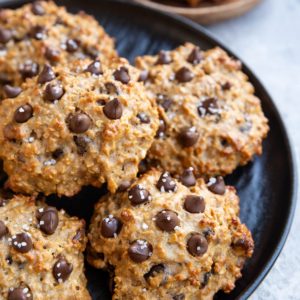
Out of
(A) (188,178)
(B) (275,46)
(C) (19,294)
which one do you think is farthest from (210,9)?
(C) (19,294)

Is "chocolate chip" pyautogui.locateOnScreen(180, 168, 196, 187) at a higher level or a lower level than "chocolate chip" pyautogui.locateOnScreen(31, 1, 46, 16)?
higher

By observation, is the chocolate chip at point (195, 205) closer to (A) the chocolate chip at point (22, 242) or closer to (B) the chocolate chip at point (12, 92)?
(A) the chocolate chip at point (22, 242)

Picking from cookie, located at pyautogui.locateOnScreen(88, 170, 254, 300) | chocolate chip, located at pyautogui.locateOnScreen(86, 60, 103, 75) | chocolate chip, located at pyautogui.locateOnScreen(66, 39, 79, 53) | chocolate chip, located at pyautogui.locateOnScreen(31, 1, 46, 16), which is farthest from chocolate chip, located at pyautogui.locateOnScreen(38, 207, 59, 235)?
chocolate chip, located at pyautogui.locateOnScreen(31, 1, 46, 16)

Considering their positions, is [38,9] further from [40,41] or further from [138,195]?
[138,195]

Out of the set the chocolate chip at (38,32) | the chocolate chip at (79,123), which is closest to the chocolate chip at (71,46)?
the chocolate chip at (38,32)

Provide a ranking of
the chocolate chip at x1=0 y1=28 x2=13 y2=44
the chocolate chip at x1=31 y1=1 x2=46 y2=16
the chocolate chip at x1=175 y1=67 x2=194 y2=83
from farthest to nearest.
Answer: the chocolate chip at x1=31 y1=1 x2=46 y2=16, the chocolate chip at x1=0 y1=28 x2=13 y2=44, the chocolate chip at x1=175 y1=67 x2=194 y2=83

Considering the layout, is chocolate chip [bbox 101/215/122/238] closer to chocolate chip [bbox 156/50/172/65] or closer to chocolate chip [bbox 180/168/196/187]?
chocolate chip [bbox 180/168/196/187]

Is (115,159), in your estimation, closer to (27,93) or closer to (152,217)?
(152,217)

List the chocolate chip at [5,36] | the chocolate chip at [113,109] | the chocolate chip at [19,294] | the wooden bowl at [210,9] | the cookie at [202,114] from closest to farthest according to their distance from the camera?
the chocolate chip at [19,294]
the chocolate chip at [113,109]
the cookie at [202,114]
the chocolate chip at [5,36]
the wooden bowl at [210,9]
